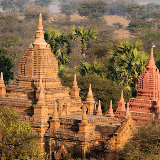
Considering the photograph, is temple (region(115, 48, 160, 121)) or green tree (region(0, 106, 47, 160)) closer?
green tree (region(0, 106, 47, 160))

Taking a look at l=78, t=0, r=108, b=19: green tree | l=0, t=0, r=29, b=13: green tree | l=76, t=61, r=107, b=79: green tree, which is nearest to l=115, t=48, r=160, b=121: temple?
l=76, t=61, r=107, b=79: green tree

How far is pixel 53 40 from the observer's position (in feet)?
190

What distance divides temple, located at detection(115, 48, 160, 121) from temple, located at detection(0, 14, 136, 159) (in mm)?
3043

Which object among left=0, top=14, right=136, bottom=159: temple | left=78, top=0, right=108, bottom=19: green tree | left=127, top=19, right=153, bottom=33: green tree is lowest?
left=0, top=14, right=136, bottom=159: temple

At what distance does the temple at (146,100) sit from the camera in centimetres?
4019

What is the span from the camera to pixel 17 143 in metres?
31.1

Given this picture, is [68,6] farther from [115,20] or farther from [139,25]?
[139,25]

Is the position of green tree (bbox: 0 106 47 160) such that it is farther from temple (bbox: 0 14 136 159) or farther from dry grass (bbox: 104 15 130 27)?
dry grass (bbox: 104 15 130 27)

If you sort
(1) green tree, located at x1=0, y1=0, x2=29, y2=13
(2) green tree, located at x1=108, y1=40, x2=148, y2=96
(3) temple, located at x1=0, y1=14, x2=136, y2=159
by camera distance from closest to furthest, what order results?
(3) temple, located at x1=0, y1=14, x2=136, y2=159 → (2) green tree, located at x1=108, y1=40, x2=148, y2=96 → (1) green tree, located at x1=0, y1=0, x2=29, y2=13

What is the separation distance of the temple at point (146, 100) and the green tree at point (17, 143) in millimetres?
10030

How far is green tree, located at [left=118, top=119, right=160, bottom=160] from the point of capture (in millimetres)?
30188

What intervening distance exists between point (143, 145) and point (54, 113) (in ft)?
18.5

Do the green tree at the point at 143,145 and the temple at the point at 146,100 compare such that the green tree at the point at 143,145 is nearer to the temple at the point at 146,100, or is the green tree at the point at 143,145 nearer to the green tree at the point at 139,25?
the temple at the point at 146,100

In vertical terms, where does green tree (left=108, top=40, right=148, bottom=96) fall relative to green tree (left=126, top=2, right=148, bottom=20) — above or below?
below
